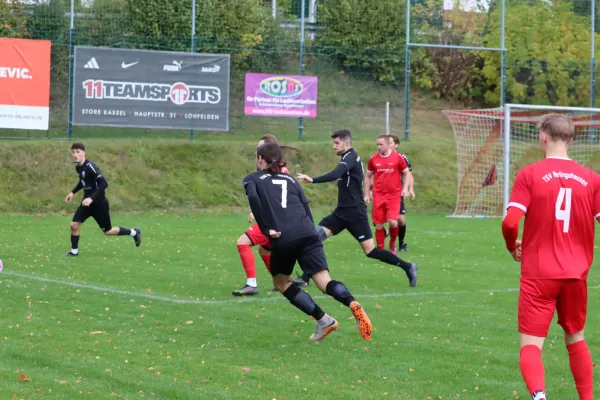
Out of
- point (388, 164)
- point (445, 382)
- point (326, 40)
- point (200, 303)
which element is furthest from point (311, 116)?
point (445, 382)

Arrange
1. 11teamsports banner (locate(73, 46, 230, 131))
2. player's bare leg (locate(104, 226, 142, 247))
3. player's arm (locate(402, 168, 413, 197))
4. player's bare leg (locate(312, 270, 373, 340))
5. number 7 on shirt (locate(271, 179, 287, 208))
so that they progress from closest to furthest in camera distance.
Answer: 1. player's bare leg (locate(312, 270, 373, 340))
2. number 7 on shirt (locate(271, 179, 287, 208))
3. player's bare leg (locate(104, 226, 142, 247))
4. player's arm (locate(402, 168, 413, 197))
5. 11teamsports banner (locate(73, 46, 230, 131))

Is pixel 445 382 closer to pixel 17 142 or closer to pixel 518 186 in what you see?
pixel 518 186

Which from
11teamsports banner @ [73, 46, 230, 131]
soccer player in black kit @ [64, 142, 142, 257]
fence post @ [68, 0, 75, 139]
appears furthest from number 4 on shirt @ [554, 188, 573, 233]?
fence post @ [68, 0, 75, 139]

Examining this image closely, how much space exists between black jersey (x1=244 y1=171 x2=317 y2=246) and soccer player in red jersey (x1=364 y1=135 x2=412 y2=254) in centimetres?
765

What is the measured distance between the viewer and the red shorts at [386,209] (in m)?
16.2

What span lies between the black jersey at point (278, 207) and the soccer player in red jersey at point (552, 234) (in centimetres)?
258

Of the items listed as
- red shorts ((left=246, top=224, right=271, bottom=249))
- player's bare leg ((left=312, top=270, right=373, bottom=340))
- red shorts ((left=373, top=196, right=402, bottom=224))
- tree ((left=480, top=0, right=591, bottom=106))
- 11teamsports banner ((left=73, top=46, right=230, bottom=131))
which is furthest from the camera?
tree ((left=480, top=0, right=591, bottom=106))

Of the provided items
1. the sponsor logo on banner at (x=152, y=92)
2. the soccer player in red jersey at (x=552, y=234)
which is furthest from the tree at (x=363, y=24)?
the soccer player in red jersey at (x=552, y=234)

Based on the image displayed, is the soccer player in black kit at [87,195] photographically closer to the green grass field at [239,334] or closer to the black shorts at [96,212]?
the black shorts at [96,212]

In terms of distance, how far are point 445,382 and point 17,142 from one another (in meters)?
19.8

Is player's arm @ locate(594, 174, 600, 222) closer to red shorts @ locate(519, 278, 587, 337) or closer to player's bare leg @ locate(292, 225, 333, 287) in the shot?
red shorts @ locate(519, 278, 587, 337)

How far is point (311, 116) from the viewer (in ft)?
91.6

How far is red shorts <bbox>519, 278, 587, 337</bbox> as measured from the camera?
607 centimetres

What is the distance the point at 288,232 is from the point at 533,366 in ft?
9.51
